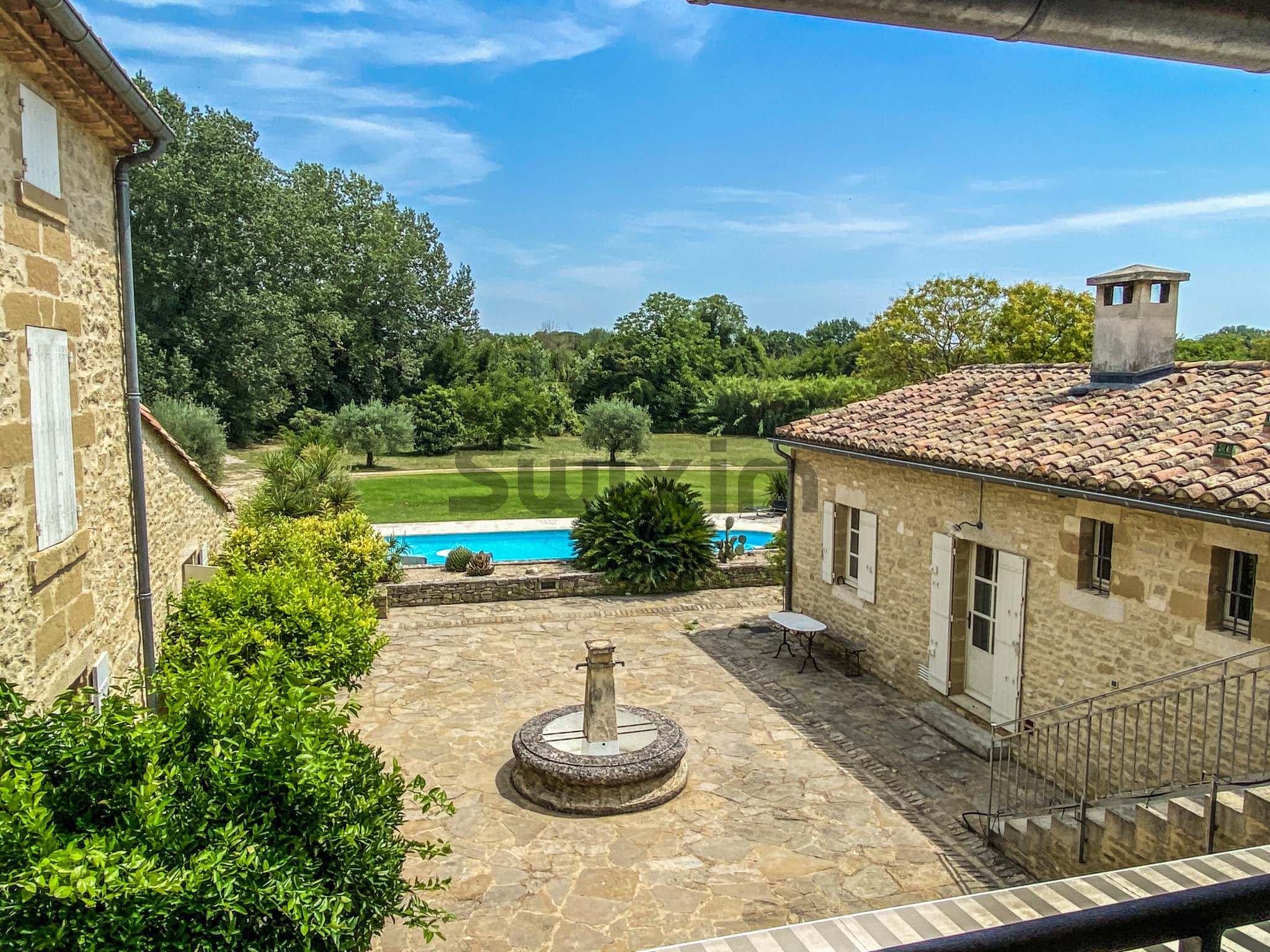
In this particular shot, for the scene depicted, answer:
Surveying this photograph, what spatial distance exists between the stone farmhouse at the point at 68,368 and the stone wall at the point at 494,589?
7.88 meters

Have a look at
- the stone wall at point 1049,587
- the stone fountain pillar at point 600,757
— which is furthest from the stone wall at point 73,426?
the stone wall at point 1049,587

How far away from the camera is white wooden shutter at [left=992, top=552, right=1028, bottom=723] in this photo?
909 cm

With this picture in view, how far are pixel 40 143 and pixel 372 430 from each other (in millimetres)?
31444

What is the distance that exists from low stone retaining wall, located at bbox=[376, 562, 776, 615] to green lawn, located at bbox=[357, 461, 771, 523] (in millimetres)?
8045

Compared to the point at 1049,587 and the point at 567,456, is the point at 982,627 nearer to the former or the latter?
the point at 1049,587

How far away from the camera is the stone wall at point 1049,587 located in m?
7.21

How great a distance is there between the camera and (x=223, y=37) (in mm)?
10125

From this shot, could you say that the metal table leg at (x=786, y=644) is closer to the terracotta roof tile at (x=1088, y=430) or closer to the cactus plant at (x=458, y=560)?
the terracotta roof tile at (x=1088, y=430)

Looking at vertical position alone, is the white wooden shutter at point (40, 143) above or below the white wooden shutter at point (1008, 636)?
above

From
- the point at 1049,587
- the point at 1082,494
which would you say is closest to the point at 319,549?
the point at 1049,587

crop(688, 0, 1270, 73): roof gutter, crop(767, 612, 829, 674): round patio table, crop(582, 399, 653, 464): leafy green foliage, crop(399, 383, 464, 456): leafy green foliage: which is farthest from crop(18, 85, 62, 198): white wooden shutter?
crop(399, 383, 464, 456): leafy green foliage

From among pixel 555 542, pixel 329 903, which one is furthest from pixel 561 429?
pixel 329 903

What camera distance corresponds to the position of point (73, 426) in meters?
5.83

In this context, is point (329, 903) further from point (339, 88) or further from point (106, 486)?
point (339, 88)
